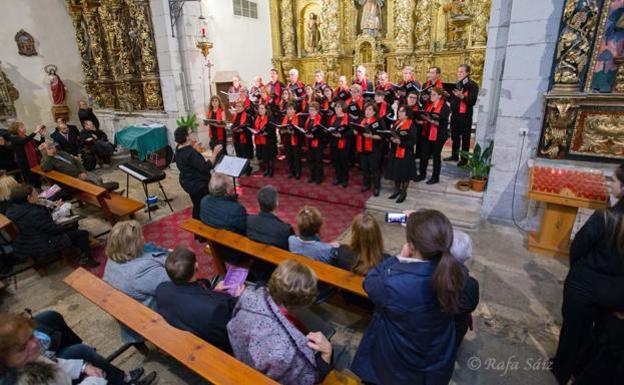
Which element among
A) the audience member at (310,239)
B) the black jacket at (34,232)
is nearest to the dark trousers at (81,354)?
the audience member at (310,239)

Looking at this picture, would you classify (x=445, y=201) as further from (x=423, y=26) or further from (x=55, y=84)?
(x=55, y=84)

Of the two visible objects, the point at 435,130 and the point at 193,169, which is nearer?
the point at 193,169

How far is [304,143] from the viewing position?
23.2 feet

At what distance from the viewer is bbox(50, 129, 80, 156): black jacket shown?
784cm

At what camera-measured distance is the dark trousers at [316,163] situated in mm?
6486

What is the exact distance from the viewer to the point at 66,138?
7938mm

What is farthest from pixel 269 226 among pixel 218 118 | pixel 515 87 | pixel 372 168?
pixel 218 118

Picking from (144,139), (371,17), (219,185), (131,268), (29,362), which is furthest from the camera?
(371,17)

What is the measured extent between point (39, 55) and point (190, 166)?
9.22 m

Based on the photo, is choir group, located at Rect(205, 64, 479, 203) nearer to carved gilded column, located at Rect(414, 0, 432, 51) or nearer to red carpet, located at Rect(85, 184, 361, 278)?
red carpet, located at Rect(85, 184, 361, 278)

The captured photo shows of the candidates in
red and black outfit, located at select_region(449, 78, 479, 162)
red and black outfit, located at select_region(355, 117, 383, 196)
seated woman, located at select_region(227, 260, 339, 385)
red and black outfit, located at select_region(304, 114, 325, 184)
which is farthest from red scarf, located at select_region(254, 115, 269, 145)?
seated woman, located at select_region(227, 260, 339, 385)

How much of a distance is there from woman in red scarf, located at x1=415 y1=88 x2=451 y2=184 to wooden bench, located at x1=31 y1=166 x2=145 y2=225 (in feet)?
15.1

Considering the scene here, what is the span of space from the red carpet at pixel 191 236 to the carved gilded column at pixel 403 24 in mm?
6486

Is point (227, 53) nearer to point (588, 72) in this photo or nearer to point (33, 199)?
point (33, 199)
